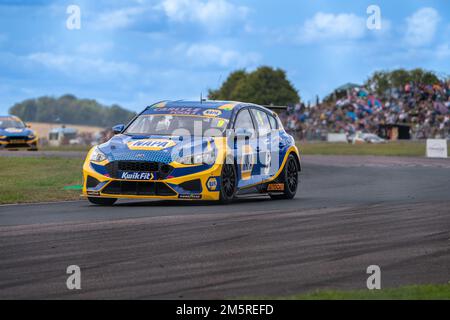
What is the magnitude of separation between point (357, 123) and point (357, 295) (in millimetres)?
62784

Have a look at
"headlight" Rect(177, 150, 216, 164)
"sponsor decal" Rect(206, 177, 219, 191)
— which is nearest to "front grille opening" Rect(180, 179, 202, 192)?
"sponsor decal" Rect(206, 177, 219, 191)

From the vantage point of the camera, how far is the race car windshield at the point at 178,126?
1559 cm

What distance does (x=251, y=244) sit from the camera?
9.93 m

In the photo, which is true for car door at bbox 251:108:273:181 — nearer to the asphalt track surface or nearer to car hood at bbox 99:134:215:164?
the asphalt track surface

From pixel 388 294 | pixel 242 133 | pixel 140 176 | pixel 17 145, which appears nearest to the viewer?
pixel 388 294

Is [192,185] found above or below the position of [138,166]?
below

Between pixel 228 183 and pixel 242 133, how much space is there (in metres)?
1.01

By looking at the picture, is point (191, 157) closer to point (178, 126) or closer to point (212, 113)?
point (178, 126)

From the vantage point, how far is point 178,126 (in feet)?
51.4

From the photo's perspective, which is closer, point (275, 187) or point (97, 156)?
point (97, 156)

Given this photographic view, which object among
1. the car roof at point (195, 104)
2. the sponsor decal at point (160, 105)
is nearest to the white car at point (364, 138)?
the car roof at point (195, 104)

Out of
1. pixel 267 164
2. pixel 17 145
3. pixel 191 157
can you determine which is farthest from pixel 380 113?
pixel 191 157

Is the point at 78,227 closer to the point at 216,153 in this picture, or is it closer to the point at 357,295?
the point at 216,153
